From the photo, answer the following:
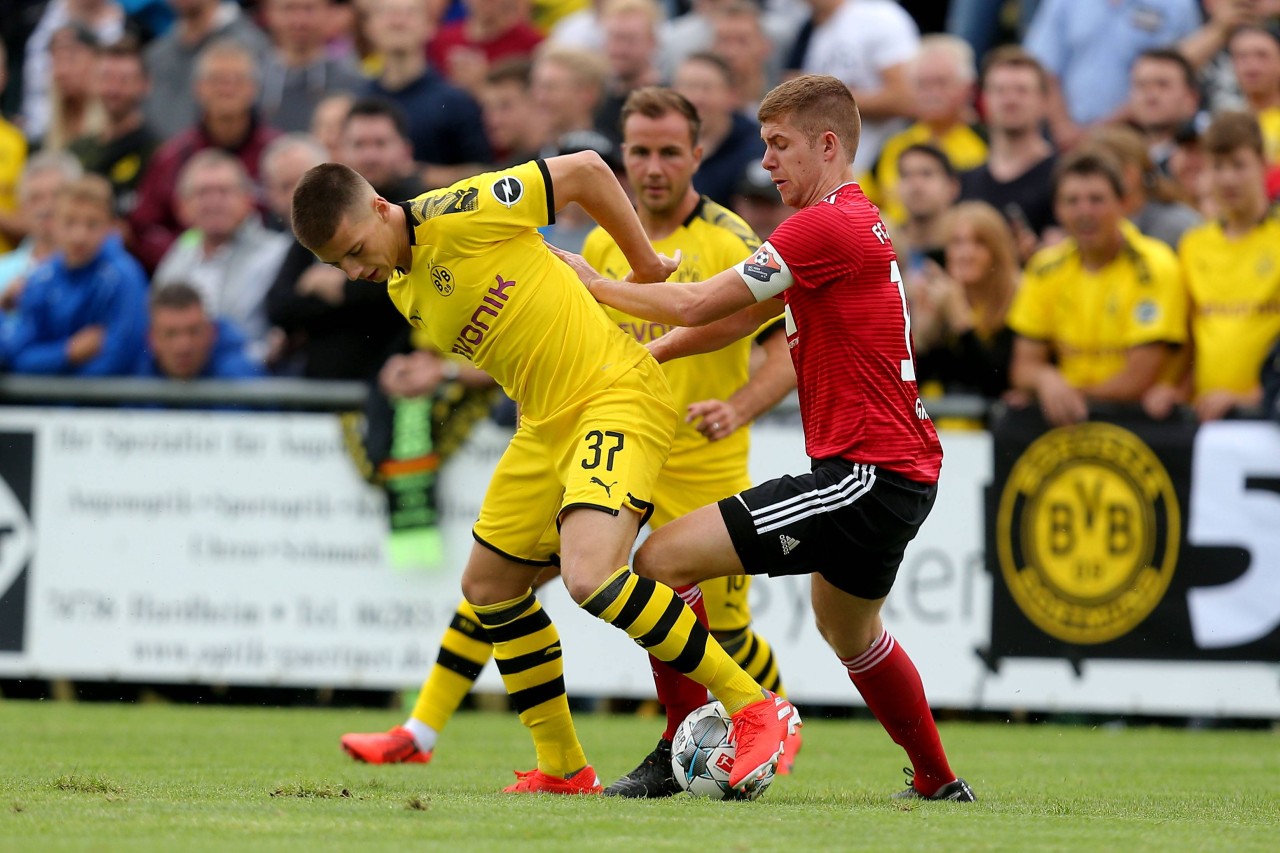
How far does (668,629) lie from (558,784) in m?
0.98

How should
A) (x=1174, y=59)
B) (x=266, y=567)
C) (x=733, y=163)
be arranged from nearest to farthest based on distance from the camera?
(x=266, y=567)
(x=1174, y=59)
(x=733, y=163)

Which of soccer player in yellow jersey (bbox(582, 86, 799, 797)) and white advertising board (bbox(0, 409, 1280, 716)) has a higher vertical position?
soccer player in yellow jersey (bbox(582, 86, 799, 797))

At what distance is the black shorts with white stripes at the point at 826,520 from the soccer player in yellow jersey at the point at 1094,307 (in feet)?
14.0

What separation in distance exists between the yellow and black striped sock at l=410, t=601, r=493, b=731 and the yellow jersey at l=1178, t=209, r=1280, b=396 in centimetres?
462

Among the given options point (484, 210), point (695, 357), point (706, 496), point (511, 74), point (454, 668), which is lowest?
point (454, 668)

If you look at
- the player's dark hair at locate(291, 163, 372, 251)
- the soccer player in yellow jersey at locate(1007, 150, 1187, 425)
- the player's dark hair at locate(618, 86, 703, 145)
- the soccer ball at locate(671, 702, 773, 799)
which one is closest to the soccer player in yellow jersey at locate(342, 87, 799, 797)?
the player's dark hair at locate(618, 86, 703, 145)

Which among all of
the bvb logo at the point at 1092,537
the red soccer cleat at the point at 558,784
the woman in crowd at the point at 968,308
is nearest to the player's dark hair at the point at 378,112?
the woman in crowd at the point at 968,308

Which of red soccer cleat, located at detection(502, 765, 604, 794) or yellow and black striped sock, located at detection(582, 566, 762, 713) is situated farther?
red soccer cleat, located at detection(502, 765, 604, 794)

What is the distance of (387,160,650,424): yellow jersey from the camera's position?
250 inches

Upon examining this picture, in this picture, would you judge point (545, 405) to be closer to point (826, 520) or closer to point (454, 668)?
point (826, 520)

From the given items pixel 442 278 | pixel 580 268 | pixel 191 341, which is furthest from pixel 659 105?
pixel 191 341

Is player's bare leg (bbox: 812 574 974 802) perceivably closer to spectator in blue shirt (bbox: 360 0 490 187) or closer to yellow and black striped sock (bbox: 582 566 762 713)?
yellow and black striped sock (bbox: 582 566 762 713)

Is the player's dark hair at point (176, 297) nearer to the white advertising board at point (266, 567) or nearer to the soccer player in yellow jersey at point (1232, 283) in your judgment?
the white advertising board at point (266, 567)

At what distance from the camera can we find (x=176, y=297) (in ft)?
36.2
